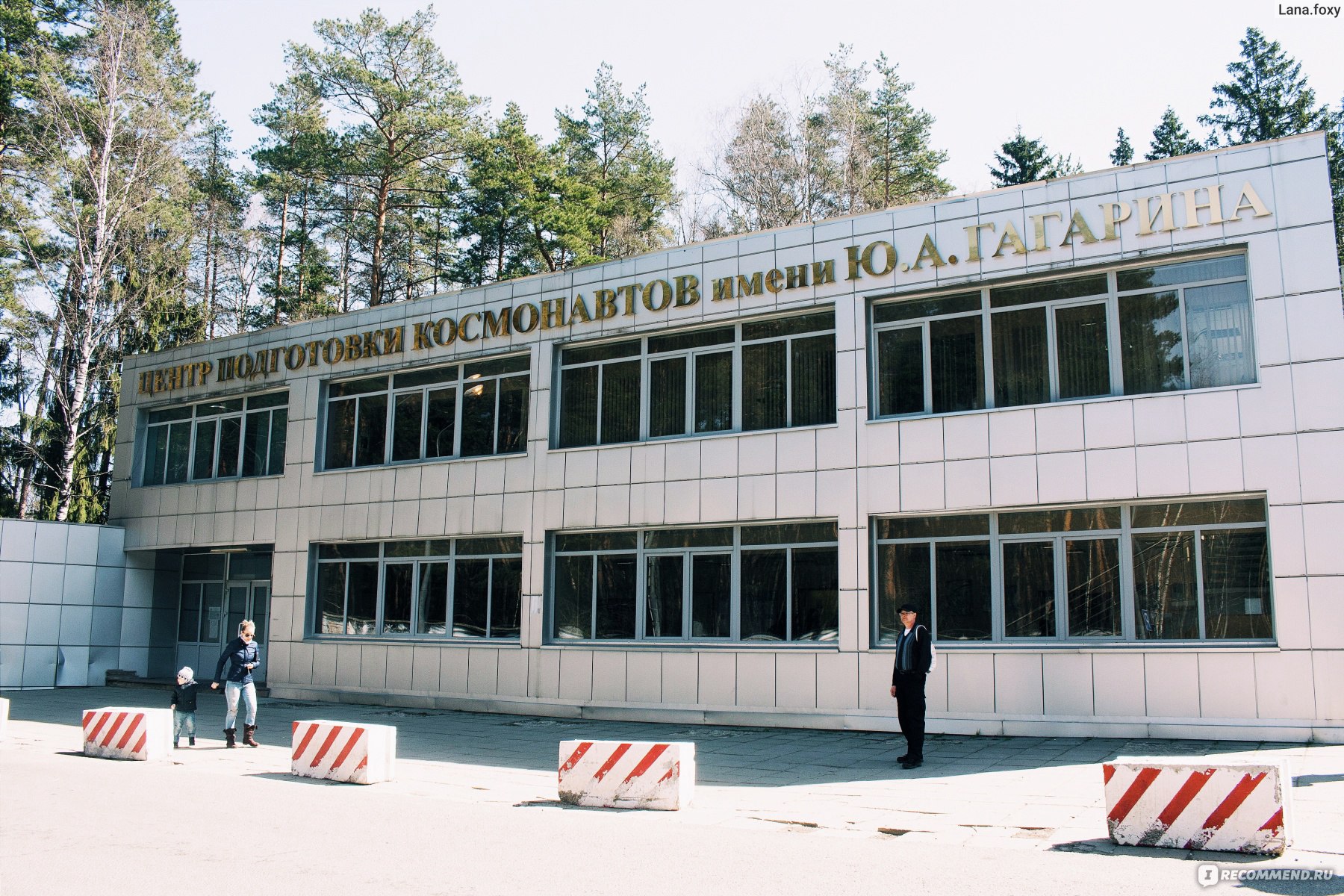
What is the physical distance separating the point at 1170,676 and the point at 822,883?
9343mm

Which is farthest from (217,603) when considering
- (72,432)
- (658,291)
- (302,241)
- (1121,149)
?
(1121,149)

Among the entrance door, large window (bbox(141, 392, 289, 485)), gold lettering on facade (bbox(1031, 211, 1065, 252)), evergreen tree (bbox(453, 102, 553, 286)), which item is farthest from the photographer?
evergreen tree (bbox(453, 102, 553, 286))

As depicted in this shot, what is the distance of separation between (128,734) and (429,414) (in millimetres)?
9400

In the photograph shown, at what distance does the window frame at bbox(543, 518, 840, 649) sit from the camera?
56.4 ft

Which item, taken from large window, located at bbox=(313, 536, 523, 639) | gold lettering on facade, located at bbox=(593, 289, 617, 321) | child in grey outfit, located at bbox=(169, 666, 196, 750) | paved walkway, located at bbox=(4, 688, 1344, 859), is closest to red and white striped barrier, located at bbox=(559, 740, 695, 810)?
paved walkway, located at bbox=(4, 688, 1344, 859)

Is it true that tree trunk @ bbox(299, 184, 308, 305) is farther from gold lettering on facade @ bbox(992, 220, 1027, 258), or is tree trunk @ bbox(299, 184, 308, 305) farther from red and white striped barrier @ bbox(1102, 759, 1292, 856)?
red and white striped barrier @ bbox(1102, 759, 1292, 856)

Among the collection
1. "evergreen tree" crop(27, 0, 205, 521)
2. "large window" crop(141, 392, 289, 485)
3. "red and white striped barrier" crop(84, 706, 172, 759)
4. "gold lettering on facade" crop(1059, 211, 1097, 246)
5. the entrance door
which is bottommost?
"red and white striped barrier" crop(84, 706, 172, 759)

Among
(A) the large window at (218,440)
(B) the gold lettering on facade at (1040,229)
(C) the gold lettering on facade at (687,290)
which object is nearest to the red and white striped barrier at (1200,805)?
(B) the gold lettering on facade at (1040,229)

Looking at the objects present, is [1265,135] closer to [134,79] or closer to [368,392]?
[368,392]

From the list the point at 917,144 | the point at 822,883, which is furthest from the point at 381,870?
the point at 917,144

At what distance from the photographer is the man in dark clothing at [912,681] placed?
40.9 feet

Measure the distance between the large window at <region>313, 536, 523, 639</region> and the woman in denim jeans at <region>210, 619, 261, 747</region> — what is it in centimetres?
568

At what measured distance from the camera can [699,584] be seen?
59.7ft

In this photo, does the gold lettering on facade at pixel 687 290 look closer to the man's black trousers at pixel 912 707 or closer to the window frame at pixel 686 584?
the window frame at pixel 686 584
